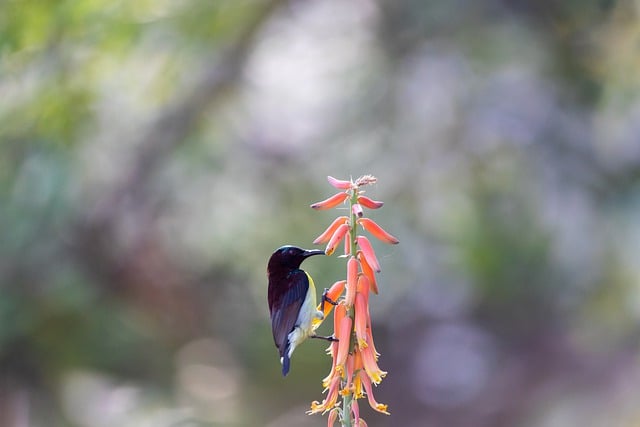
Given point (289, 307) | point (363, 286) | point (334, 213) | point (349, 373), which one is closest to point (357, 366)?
point (349, 373)

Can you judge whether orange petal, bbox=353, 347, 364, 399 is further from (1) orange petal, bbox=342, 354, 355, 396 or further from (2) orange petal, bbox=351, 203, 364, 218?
(2) orange petal, bbox=351, 203, 364, 218

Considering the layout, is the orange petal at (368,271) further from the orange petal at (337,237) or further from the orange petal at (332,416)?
the orange petal at (332,416)

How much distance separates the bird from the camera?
6.50 feet

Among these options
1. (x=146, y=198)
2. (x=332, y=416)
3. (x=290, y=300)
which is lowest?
(x=332, y=416)

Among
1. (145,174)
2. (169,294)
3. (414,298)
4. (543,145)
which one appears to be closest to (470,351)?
(414,298)

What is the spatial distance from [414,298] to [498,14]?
119 inches

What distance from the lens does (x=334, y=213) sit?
7.99 metres

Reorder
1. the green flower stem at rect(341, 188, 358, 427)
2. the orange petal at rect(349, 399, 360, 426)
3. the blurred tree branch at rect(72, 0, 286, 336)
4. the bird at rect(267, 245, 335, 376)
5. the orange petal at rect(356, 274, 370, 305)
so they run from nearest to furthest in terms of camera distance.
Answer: the green flower stem at rect(341, 188, 358, 427), the orange petal at rect(349, 399, 360, 426), the orange petal at rect(356, 274, 370, 305), the bird at rect(267, 245, 335, 376), the blurred tree branch at rect(72, 0, 286, 336)

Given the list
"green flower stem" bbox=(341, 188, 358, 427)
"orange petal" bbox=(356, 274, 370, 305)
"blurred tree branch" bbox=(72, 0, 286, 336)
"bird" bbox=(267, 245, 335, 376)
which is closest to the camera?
"green flower stem" bbox=(341, 188, 358, 427)

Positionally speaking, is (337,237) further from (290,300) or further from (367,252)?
(290,300)

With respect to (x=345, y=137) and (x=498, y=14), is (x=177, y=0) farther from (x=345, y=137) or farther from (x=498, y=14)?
(x=498, y=14)

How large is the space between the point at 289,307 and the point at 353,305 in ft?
0.83

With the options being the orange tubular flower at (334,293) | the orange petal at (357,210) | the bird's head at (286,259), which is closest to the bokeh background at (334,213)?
the bird's head at (286,259)

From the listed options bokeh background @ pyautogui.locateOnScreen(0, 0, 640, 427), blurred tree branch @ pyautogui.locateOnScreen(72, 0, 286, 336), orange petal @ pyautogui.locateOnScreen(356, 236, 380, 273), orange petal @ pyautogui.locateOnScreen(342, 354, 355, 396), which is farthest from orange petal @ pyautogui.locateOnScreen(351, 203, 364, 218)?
blurred tree branch @ pyautogui.locateOnScreen(72, 0, 286, 336)
